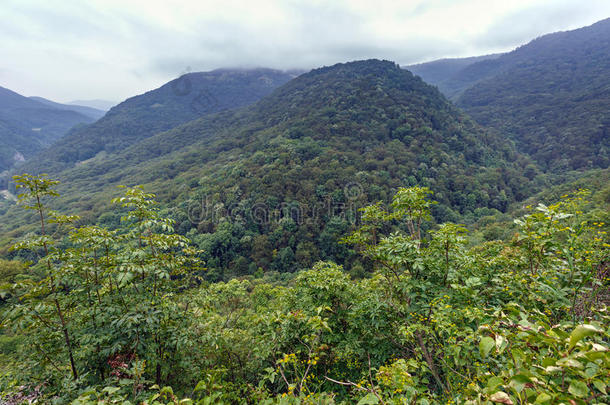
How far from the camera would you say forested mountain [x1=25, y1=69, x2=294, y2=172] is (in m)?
128

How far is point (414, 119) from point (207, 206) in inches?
3004

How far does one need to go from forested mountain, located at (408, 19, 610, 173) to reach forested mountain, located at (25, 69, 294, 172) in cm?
16477

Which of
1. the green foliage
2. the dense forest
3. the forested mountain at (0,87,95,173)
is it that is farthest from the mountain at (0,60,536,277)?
the forested mountain at (0,87,95,173)

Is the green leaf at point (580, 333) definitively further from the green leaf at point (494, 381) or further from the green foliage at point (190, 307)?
the green foliage at point (190, 307)

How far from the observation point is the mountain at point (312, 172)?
48000 millimetres

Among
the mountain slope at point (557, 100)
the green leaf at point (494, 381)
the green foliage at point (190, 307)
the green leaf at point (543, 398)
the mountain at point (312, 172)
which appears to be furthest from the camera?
the mountain slope at point (557, 100)

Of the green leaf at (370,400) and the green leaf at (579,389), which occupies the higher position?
the green leaf at (579,389)

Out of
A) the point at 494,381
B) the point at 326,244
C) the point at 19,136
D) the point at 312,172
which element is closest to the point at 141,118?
the point at 19,136

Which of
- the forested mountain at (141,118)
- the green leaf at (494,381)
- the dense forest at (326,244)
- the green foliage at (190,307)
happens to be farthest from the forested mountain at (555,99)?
the forested mountain at (141,118)

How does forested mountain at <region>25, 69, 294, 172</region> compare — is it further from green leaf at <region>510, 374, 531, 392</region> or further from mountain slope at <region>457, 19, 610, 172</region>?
green leaf at <region>510, 374, 531, 392</region>

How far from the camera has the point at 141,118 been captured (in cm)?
15862

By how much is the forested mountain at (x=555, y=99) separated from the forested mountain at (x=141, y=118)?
16477 centimetres

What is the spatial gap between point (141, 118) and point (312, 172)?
508 ft

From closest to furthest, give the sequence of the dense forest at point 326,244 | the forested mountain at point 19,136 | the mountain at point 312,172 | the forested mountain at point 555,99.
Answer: the dense forest at point 326,244 → the mountain at point 312,172 → the forested mountain at point 555,99 → the forested mountain at point 19,136
